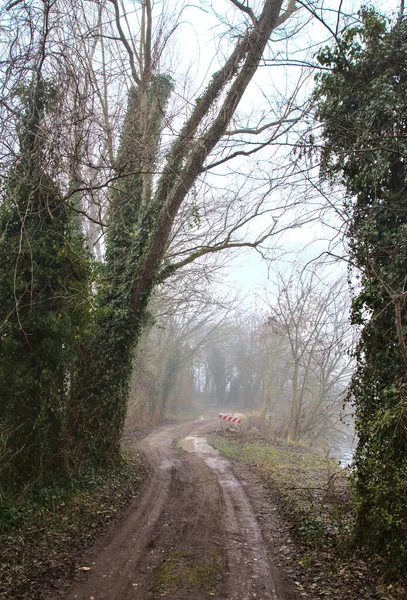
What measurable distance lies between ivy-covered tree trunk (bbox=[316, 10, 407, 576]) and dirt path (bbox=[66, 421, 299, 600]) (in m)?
1.77

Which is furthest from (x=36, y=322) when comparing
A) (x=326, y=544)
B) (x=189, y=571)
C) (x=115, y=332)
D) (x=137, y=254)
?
(x=326, y=544)

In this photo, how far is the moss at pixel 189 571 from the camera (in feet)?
17.1

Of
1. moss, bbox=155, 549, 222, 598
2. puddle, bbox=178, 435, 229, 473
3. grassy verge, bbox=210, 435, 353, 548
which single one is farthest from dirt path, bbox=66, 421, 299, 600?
puddle, bbox=178, 435, 229, 473

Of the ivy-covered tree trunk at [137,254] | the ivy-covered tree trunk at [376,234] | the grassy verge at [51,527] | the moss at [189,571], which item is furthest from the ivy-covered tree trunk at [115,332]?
the ivy-covered tree trunk at [376,234]

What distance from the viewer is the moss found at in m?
5.20

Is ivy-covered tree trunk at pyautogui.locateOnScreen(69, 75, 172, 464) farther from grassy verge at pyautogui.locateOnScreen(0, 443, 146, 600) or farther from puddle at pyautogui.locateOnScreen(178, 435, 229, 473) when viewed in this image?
puddle at pyautogui.locateOnScreen(178, 435, 229, 473)

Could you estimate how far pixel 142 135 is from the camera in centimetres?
791

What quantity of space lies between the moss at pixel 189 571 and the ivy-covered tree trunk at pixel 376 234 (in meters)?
2.21

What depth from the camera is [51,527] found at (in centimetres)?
671

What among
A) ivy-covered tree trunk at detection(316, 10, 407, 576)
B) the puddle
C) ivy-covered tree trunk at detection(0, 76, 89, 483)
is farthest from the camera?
the puddle

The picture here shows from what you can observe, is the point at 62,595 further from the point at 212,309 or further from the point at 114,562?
the point at 212,309

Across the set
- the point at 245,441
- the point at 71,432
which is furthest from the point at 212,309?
the point at 71,432

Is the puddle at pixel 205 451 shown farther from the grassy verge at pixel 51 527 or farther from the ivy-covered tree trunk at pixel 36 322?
the ivy-covered tree trunk at pixel 36 322

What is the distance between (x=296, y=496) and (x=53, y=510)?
16.1ft
